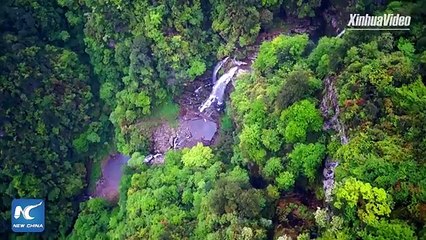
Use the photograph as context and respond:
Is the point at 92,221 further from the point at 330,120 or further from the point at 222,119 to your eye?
the point at 330,120

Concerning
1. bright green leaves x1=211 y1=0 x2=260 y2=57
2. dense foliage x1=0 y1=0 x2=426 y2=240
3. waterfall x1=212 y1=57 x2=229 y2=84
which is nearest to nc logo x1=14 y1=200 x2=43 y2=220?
dense foliage x1=0 y1=0 x2=426 y2=240

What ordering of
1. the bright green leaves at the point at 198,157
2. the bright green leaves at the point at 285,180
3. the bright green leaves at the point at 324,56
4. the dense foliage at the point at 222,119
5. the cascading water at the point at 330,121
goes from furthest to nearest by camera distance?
the bright green leaves at the point at 198,157, the bright green leaves at the point at 324,56, the bright green leaves at the point at 285,180, the cascading water at the point at 330,121, the dense foliage at the point at 222,119

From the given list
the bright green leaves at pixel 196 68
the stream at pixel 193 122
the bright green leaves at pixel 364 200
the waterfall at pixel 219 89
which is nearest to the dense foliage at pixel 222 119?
the bright green leaves at pixel 364 200

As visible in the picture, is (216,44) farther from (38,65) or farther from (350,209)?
(350,209)

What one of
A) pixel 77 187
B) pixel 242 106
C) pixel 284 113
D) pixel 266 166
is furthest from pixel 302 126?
pixel 77 187

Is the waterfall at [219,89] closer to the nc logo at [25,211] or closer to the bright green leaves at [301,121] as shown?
the bright green leaves at [301,121]

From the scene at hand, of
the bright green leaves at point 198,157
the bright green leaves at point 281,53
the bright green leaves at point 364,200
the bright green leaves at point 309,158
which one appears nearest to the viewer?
the bright green leaves at point 364,200
